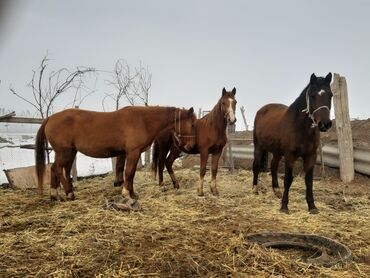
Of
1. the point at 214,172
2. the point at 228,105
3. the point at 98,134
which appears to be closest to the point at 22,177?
the point at 98,134

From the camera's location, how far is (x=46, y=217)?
199 inches

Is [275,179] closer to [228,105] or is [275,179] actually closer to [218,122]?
[218,122]

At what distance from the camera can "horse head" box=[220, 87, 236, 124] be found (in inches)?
265

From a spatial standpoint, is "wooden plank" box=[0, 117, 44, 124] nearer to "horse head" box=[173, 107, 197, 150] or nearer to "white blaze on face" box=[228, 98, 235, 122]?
"horse head" box=[173, 107, 197, 150]

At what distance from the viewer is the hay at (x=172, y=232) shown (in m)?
3.15

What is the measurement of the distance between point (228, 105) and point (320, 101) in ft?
6.87

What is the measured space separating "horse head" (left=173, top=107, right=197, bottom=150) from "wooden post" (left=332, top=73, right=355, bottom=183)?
3254mm

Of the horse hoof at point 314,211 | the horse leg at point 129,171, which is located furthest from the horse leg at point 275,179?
the horse leg at point 129,171

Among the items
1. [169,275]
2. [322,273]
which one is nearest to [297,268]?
[322,273]

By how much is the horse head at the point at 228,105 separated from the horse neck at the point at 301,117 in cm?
121

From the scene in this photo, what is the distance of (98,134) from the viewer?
646 cm

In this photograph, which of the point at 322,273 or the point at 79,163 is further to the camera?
the point at 79,163

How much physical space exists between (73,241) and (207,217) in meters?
1.88

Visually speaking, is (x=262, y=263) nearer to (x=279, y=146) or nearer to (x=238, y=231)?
(x=238, y=231)
